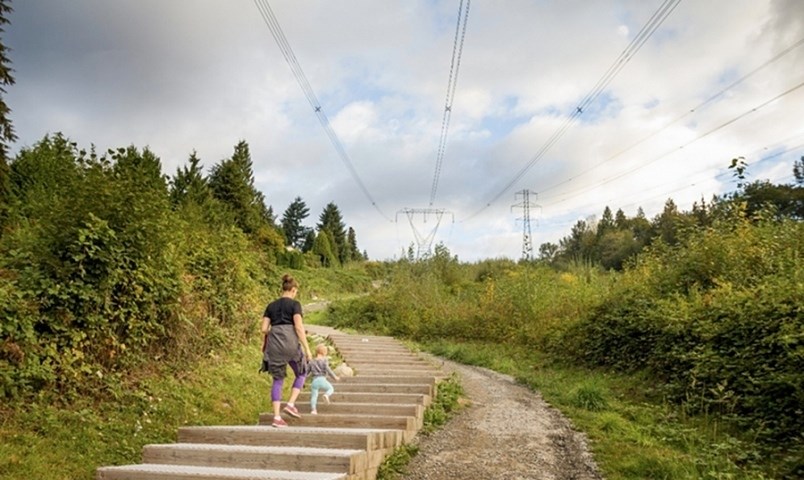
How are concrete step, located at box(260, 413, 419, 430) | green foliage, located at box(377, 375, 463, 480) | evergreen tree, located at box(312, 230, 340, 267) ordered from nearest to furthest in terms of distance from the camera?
green foliage, located at box(377, 375, 463, 480) → concrete step, located at box(260, 413, 419, 430) → evergreen tree, located at box(312, 230, 340, 267)

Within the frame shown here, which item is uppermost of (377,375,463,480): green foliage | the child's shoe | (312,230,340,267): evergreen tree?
(312,230,340,267): evergreen tree

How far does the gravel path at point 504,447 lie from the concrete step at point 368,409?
406 millimetres

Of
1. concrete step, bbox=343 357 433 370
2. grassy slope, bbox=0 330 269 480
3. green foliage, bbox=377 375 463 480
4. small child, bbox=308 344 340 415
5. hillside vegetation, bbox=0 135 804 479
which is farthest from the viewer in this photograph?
concrete step, bbox=343 357 433 370

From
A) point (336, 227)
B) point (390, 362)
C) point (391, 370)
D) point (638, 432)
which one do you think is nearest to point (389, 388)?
point (391, 370)

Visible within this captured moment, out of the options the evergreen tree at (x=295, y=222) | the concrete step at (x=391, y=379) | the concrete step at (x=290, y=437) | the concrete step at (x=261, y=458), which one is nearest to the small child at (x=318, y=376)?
the concrete step at (x=290, y=437)

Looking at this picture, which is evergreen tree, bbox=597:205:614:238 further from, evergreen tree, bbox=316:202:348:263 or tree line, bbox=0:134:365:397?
tree line, bbox=0:134:365:397

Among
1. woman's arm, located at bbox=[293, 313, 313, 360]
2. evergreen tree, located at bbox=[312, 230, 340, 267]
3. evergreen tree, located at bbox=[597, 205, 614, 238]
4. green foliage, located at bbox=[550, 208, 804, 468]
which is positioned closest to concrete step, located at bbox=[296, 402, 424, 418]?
woman's arm, located at bbox=[293, 313, 313, 360]

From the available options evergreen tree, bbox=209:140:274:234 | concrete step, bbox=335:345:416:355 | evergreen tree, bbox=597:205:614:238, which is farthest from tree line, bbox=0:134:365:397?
evergreen tree, bbox=597:205:614:238

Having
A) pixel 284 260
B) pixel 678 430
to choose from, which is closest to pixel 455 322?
pixel 678 430

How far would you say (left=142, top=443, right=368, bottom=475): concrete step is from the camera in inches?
183

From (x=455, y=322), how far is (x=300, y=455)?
1691cm

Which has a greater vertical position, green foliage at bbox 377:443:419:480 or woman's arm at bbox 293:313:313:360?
woman's arm at bbox 293:313:313:360

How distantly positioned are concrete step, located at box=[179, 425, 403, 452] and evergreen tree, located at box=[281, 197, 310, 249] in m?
83.2

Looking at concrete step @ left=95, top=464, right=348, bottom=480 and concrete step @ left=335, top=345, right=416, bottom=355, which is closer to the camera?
concrete step @ left=95, top=464, right=348, bottom=480
